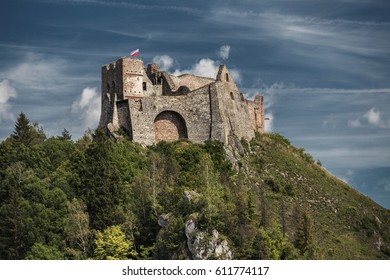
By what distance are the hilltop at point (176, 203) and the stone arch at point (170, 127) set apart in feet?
3.91

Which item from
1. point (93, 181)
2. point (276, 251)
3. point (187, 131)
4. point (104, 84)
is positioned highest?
point (104, 84)

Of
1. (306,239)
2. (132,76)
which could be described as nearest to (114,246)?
(306,239)

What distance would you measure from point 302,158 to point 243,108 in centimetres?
552

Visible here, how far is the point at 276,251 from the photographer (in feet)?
118

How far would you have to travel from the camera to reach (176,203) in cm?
3897

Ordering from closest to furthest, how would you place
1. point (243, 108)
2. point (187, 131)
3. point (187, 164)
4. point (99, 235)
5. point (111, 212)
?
point (99, 235), point (111, 212), point (187, 164), point (187, 131), point (243, 108)

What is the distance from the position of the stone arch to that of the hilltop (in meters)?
1.19

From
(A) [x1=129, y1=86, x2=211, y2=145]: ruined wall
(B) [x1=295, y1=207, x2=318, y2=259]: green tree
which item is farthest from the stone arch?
(B) [x1=295, y1=207, x2=318, y2=259]: green tree

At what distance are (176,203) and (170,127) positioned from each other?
487 inches

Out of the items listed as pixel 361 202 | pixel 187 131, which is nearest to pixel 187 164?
pixel 187 131

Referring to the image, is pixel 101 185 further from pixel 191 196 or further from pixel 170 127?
pixel 170 127

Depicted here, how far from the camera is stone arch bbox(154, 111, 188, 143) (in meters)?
50.5

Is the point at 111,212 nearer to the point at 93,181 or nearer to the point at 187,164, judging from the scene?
the point at 93,181
